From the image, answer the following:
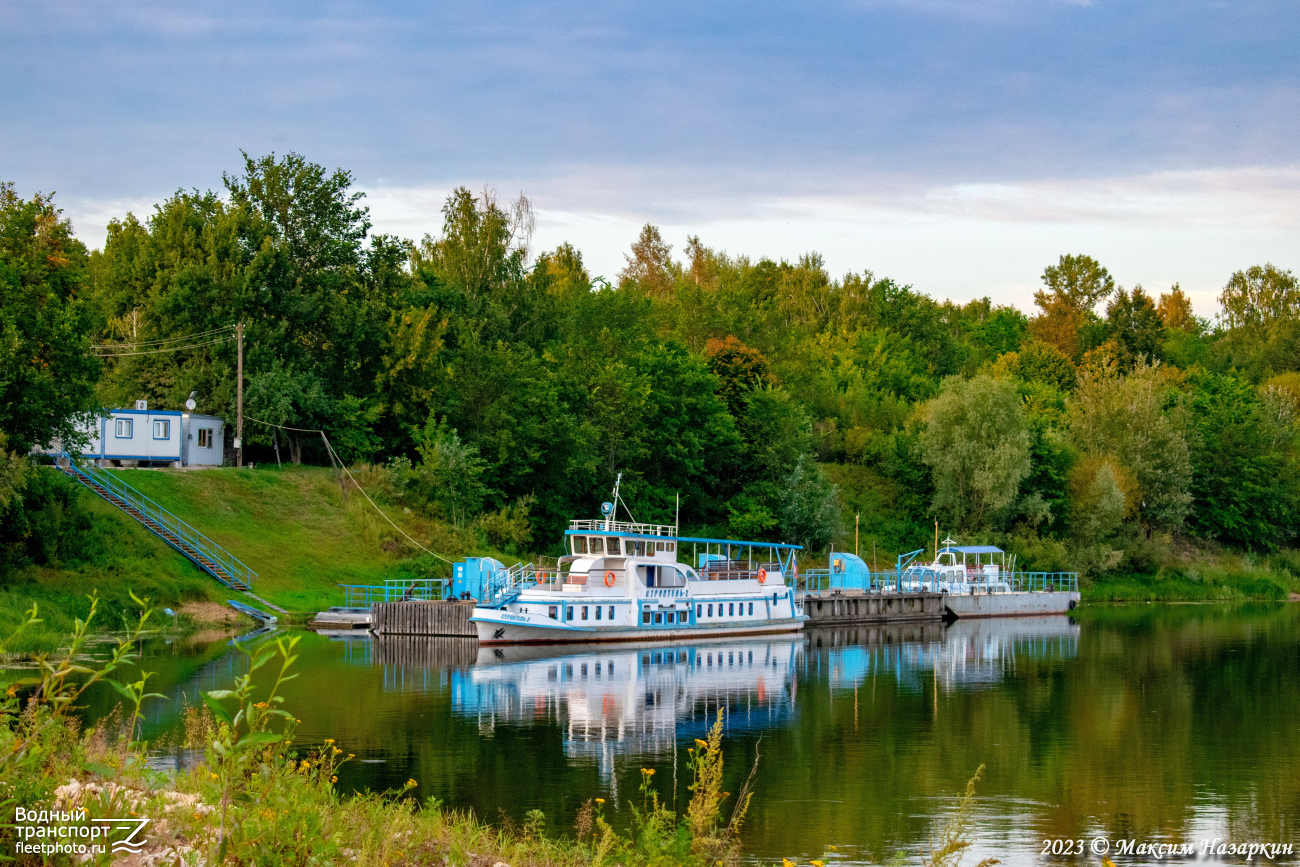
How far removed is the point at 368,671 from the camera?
128 feet

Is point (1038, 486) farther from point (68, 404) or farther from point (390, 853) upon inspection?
point (390, 853)

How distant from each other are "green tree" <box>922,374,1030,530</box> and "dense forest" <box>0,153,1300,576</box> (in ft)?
0.64

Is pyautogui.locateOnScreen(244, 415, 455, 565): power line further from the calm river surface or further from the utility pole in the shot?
the calm river surface

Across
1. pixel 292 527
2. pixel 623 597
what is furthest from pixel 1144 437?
pixel 292 527

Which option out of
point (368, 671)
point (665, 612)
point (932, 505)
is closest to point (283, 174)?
point (665, 612)

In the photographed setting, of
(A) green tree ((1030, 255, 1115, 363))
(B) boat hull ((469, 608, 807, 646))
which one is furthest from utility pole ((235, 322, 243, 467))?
(A) green tree ((1030, 255, 1115, 363))

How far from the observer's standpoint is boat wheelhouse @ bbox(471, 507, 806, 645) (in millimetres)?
49344

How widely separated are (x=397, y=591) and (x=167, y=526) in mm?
10189

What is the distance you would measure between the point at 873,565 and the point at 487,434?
27.7 m

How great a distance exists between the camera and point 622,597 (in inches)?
2031

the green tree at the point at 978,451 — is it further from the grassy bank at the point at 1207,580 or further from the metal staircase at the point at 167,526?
the metal staircase at the point at 167,526

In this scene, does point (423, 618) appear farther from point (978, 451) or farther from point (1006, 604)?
point (978, 451)

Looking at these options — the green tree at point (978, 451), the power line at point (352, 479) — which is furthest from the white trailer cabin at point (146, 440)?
the green tree at point (978, 451)

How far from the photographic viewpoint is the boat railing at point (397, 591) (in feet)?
176
